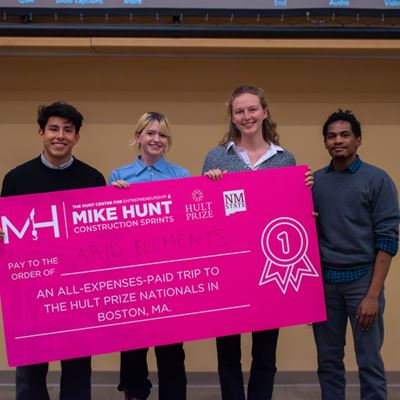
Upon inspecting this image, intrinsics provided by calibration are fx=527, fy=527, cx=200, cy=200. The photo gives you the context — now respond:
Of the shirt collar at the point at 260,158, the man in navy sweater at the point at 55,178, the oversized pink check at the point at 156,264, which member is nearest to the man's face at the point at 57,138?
the man in navy sweater at the point at 55,178

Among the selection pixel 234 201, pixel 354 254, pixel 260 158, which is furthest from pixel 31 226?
pixel 354 254

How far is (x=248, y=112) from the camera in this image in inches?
108

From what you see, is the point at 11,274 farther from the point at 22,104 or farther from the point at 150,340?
the point at 22,104

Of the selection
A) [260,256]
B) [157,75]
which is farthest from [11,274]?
[157,75]

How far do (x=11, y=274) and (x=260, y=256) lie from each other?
1252mm

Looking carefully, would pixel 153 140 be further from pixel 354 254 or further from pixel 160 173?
→ pixel 354 254

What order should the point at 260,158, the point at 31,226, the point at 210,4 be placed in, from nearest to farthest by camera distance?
the point at 31,226
the point at 260,158
the point at 210,4

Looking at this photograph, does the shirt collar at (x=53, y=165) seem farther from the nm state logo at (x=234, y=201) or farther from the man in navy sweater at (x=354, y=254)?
the man in navy sweater at (x=354, y=254)

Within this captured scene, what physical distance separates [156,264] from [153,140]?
657 mm

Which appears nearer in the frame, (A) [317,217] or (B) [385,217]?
(B) [385,217]

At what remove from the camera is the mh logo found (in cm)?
260

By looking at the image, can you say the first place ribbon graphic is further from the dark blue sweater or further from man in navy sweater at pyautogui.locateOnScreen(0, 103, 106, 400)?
man in navy sweater at pyautogui.locateOnScreen(0, 103, 106, 400)

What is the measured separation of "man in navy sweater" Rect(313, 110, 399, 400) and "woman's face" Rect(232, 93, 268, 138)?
1.22 ft

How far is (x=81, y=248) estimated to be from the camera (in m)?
2.66
